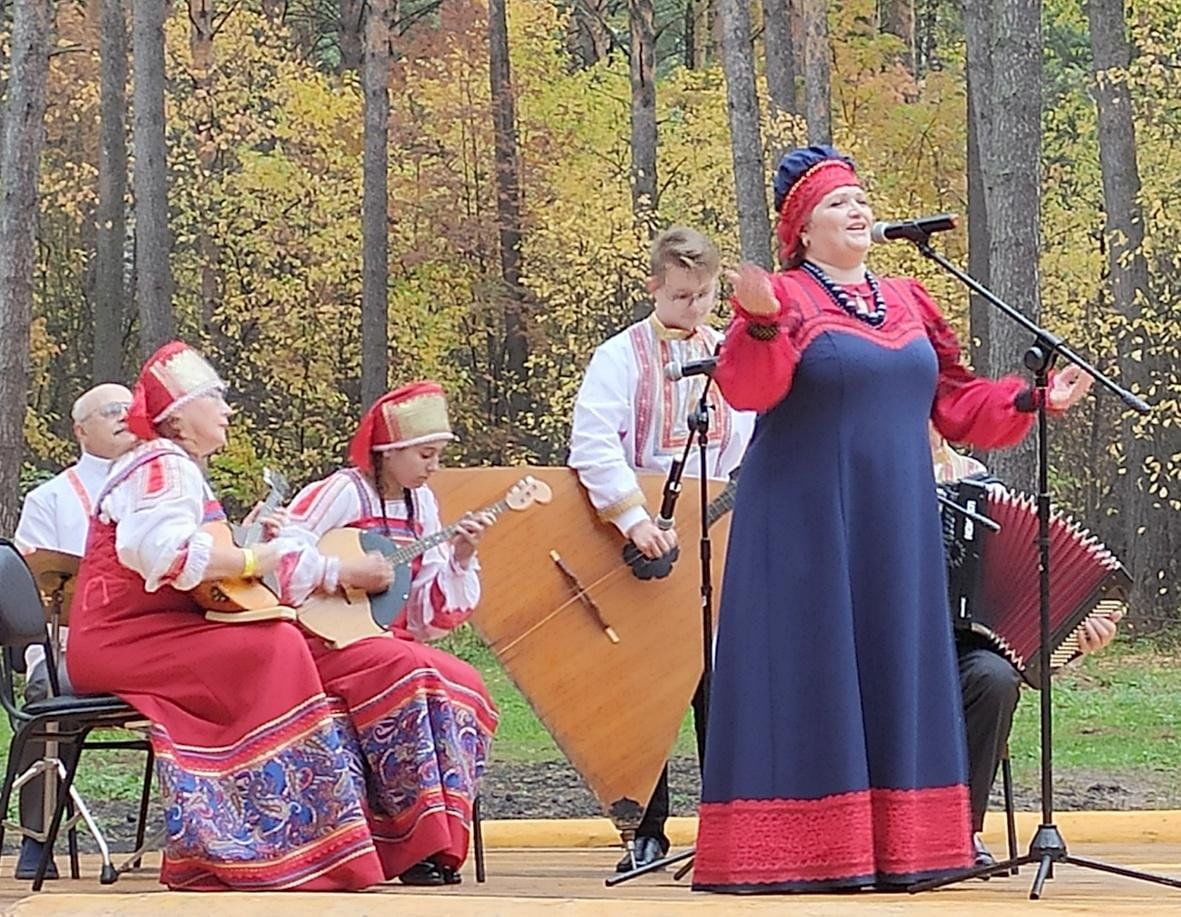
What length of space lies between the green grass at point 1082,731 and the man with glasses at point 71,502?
81.6 inches

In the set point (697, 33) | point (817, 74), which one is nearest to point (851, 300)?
point (817, 74)

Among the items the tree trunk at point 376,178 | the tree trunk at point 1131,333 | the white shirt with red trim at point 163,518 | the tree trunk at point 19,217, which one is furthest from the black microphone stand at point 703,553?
the tree trunk at point 376,178

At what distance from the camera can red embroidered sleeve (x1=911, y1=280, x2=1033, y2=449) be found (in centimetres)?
396

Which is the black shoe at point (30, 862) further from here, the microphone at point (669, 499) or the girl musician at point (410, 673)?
the microphone at point (669, 499)

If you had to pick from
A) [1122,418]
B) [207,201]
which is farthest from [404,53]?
[1122,418]

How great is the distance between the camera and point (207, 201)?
18.1m

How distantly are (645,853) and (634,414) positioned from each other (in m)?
1.07

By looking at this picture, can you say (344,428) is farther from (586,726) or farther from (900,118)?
(586,726)

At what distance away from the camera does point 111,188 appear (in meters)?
17.3

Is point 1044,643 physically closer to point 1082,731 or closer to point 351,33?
point 1082,731

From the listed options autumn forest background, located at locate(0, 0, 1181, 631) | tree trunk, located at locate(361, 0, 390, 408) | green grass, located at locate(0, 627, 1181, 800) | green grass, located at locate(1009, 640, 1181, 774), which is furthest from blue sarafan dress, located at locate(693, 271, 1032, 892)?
tree trunk, located at locate(361, 0, 390, 408)

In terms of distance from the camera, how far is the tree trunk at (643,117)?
687 inches

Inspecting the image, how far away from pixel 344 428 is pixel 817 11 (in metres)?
5.80

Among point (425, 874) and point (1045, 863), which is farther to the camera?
point (425, 874)
